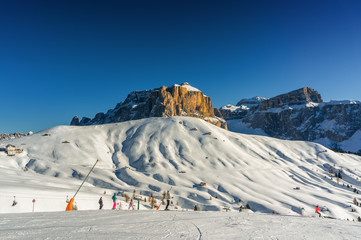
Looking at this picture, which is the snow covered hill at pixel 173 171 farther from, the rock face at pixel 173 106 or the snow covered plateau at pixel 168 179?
the rock face at pixel 173 106

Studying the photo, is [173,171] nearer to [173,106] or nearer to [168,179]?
[168,179]

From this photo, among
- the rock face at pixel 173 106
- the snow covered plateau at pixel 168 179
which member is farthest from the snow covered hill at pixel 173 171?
the rock face at pixel 173 106

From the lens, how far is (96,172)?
35750 mm

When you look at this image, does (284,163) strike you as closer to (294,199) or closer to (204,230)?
(294,199)

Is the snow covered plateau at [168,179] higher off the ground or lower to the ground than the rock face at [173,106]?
lower

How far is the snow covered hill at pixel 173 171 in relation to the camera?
27061mm

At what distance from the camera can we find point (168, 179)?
36.8 m

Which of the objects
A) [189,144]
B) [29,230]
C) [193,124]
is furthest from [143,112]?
[29,230]

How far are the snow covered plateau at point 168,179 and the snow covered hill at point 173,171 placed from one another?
0.53 ft

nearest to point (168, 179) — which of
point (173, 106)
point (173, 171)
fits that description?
point (173, 171)

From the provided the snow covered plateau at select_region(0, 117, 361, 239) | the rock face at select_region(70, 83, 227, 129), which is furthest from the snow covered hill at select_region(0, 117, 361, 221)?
the rock face at select_region(70, 83, 227, 129)

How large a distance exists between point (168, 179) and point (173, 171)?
385 cm

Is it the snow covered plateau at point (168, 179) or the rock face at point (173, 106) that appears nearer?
the snow covered plateau at point (168, 179)

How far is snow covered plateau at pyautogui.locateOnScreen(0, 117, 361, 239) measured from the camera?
660 cm
